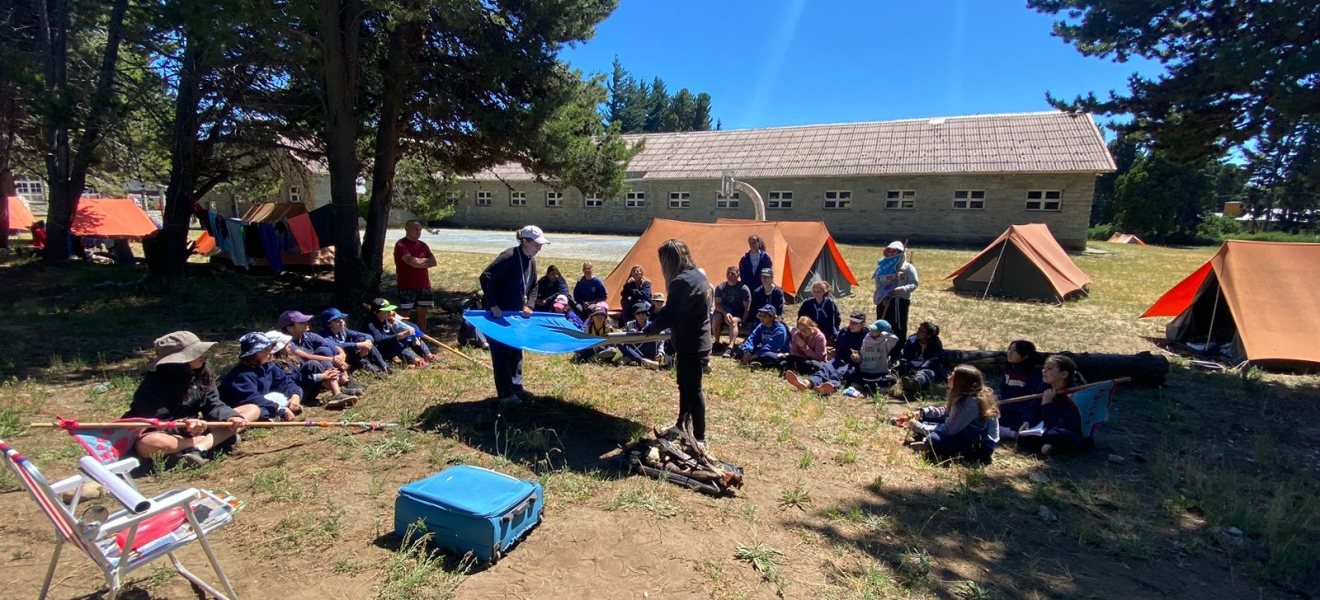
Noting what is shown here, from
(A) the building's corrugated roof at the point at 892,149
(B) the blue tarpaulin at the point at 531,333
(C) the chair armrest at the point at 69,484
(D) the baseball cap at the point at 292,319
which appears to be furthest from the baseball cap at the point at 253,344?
(A) the building's corrugated roof at the point at 892,149

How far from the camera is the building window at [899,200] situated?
2483 cm

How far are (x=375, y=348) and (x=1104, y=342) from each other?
9.17 m

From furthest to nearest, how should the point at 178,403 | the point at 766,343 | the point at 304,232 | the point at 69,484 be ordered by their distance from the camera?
the point at 304,232 < the point at 766,343 < the point at 178,403 < the point at 69,484

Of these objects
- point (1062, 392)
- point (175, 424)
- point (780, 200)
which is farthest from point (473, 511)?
point (780, 200)

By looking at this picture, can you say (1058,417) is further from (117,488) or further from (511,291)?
(117,488)

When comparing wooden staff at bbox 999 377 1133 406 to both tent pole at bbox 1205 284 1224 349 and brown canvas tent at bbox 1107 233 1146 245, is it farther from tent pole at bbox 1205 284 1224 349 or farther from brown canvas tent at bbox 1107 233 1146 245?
brown canvas tent at bbox 1107 233 1146 245

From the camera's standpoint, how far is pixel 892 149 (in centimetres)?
2630

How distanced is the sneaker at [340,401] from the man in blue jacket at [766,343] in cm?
411

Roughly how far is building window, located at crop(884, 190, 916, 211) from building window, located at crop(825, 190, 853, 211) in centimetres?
142

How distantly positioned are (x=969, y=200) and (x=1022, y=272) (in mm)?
13028

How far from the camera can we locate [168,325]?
810 cm

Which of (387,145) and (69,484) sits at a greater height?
(387,145)

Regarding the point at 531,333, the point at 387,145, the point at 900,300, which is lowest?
the point at 531,333

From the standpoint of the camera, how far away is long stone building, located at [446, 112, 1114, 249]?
2280 centimetres
